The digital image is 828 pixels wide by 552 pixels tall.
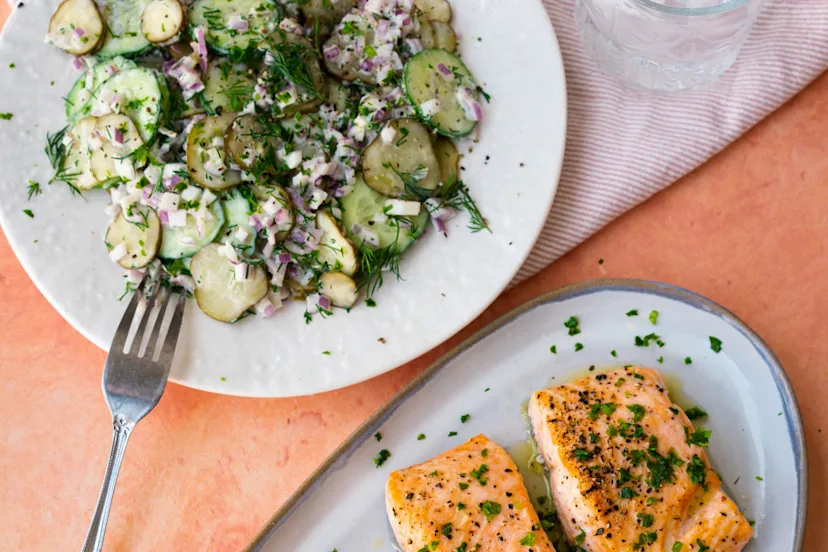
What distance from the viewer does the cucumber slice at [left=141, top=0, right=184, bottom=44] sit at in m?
2.51

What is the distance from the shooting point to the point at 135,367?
2500 mm

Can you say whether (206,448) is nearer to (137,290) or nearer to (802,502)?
(137,290)

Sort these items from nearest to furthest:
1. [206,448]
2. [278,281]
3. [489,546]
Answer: [489,546] < [278,281] < [206,448]

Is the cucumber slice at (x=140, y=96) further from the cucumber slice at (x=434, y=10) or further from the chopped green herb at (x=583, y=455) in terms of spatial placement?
the chopped green herb at (x=583, y=455)

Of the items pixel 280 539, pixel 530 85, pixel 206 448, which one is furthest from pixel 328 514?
pixel 530 85

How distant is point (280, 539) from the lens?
2549 mm

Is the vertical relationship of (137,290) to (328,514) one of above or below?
above

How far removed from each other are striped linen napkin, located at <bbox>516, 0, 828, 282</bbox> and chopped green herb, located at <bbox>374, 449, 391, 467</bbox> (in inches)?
30.8

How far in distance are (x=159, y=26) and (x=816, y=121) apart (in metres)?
2.37

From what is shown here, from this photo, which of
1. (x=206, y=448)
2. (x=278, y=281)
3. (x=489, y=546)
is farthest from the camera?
(x=206, y=448)

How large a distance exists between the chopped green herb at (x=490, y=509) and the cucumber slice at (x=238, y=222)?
1094 mm

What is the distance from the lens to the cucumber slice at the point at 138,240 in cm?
250

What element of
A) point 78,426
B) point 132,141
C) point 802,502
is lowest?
point 78,426

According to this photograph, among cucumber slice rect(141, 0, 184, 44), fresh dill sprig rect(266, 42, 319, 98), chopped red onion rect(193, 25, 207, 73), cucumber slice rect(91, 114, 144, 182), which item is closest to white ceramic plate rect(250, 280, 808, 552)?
fresh dill sprig rect(266, 42, 319, 98)
